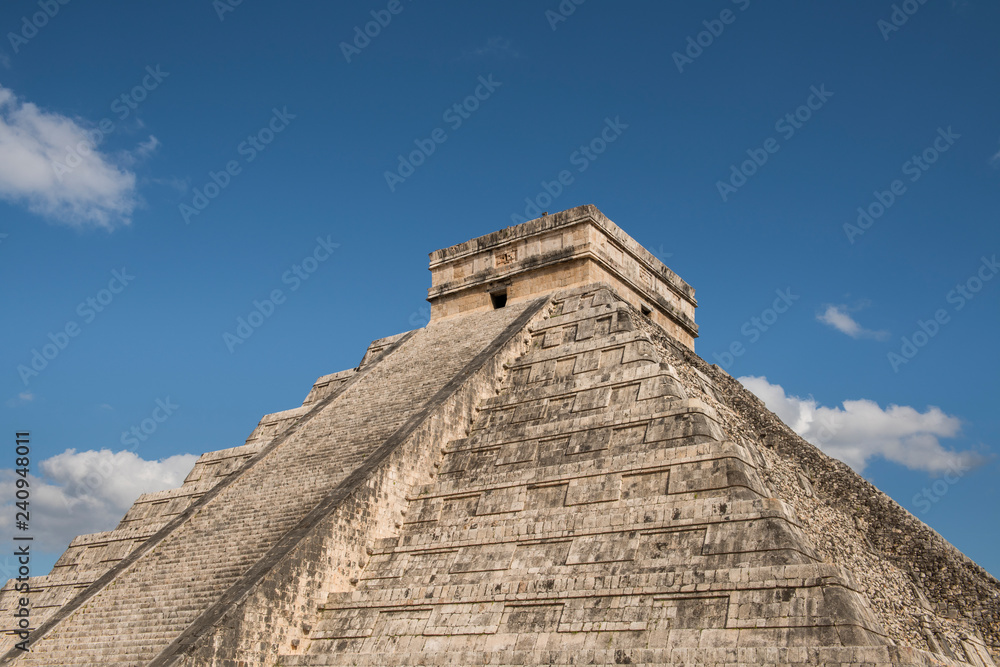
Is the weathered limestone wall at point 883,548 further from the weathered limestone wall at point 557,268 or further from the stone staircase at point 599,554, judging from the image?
the weathered limestone wall at point 557,268

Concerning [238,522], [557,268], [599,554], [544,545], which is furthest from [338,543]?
[557,268]

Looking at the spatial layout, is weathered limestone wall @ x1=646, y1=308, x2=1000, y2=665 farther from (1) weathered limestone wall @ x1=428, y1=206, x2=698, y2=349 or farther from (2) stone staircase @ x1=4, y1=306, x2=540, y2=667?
(2) stone staircase @ x1=4, y1=306, x2=540, y2=667

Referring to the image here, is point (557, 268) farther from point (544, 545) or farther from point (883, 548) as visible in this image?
point (544, 545)

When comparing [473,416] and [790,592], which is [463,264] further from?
[790,592]

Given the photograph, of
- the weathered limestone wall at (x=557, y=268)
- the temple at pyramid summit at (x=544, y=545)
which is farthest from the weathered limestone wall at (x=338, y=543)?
the weathered limestone wall at (x=557, y=268)

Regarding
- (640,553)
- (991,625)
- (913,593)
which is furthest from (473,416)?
(991,625)

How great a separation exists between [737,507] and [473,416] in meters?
4.51

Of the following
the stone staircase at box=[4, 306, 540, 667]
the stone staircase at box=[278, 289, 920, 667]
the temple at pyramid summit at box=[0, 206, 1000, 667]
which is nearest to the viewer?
the stone staircase at box=[278, 289, 920, 667]

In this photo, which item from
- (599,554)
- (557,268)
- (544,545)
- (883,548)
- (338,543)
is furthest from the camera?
(557,268)

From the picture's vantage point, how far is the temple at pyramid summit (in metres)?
7.12

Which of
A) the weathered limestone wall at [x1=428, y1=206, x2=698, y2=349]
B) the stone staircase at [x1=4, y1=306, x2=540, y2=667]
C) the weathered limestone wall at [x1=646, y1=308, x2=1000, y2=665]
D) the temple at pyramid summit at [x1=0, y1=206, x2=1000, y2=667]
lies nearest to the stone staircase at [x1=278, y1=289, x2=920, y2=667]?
the temple at pyramid summit at [x1=0, y1=206, x2=1000, y2=667]

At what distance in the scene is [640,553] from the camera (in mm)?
7785

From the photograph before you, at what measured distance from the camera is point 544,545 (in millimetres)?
8414

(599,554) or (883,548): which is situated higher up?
(883,548)
